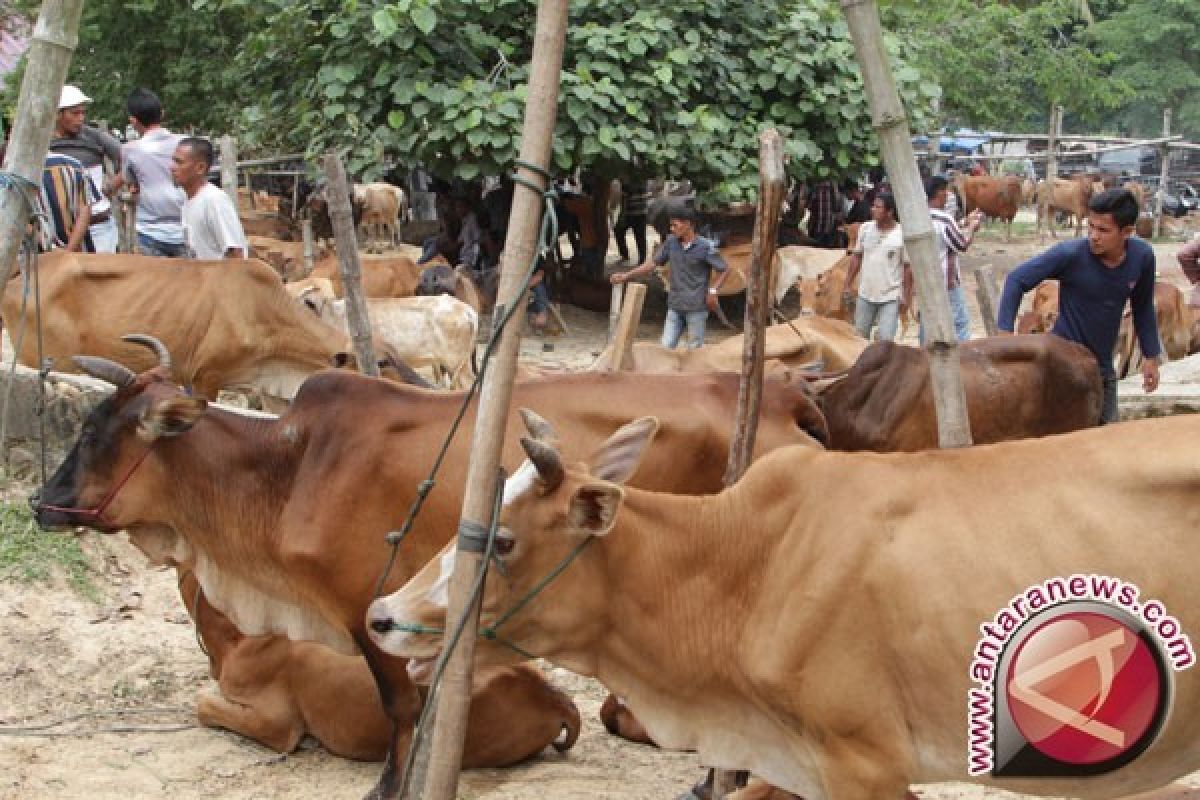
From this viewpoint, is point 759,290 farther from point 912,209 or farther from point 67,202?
point 67,202

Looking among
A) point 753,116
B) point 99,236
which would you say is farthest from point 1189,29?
point 99,236

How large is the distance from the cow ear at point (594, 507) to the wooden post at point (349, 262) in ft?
13.6

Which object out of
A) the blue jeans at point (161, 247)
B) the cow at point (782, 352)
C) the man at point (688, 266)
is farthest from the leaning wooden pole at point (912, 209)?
the man at point (688, 266)

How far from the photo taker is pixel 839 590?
389 centimetres

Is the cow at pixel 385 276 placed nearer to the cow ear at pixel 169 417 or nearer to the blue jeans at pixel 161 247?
the blue jeans at pixel 161 247

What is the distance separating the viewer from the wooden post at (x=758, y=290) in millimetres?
4770

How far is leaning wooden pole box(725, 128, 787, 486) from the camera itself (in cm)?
477

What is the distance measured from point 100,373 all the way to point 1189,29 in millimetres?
41059

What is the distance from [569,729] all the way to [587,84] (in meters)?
8.57

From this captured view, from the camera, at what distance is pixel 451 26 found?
535 inches

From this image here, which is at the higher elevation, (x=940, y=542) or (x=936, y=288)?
(x=936, y=288)

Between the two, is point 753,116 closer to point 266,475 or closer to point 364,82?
point 364,82

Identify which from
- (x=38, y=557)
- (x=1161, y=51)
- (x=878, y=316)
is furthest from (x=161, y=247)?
(x=1161, y=51)

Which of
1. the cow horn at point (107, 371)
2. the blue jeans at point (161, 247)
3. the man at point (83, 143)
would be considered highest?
the man at point (83, 143)
